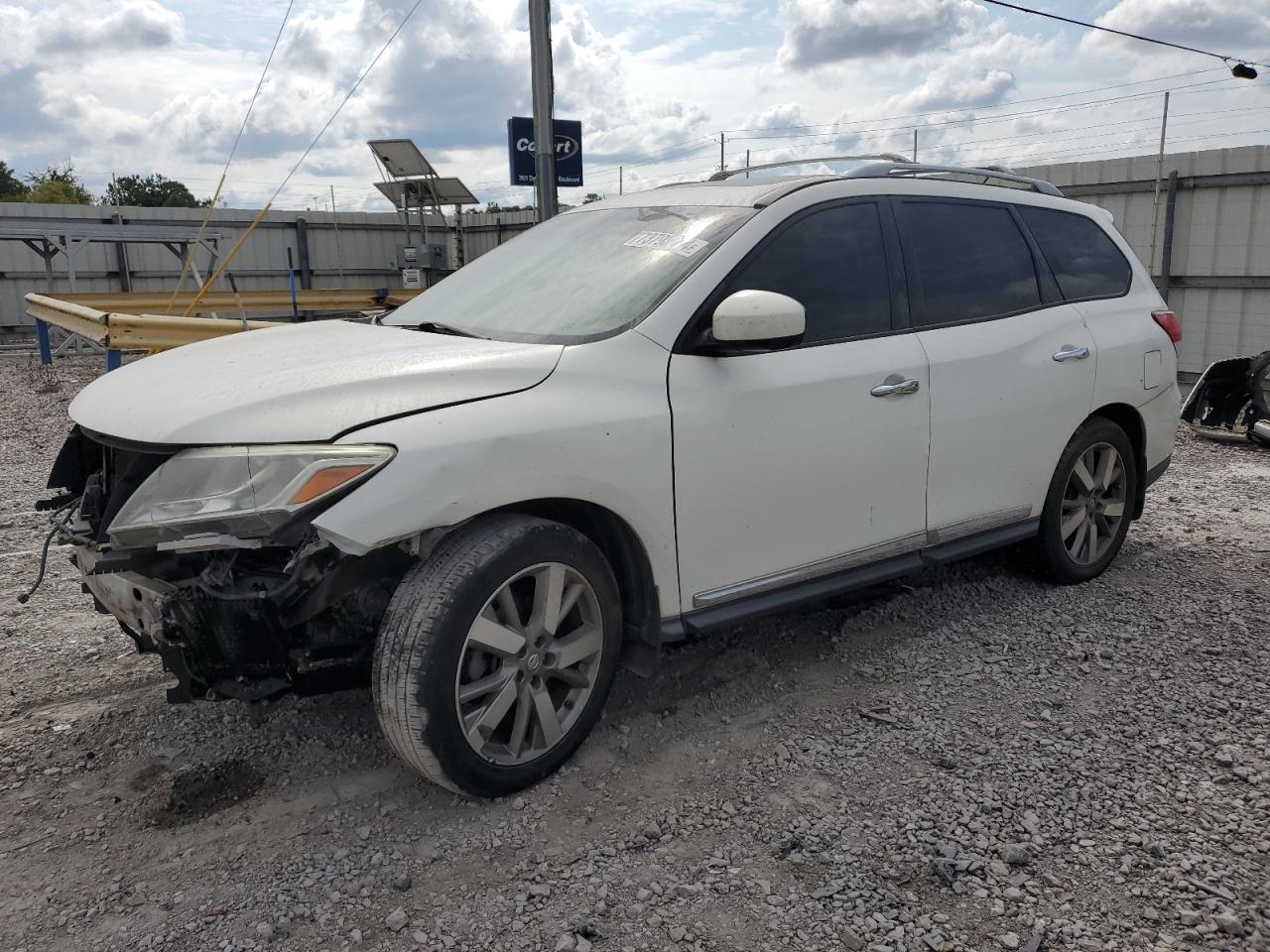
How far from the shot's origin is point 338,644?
2863 mm

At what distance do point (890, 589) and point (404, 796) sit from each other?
8.58 feet

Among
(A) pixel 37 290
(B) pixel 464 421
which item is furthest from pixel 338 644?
(A) pixel 37 290

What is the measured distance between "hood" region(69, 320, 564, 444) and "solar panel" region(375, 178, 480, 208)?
16.4 metres

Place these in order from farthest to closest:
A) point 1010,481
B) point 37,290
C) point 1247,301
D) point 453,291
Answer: point 37,290 → point 1247,301 → point 1010,481 → point 453,291

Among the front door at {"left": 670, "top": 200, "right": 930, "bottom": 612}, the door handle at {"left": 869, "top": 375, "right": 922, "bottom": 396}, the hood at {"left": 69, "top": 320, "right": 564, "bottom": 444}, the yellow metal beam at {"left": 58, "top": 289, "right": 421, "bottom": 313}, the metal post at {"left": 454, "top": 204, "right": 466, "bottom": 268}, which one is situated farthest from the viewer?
the metal post at {"left": 454, "top": 204, "right": 466, "bottom": 268}

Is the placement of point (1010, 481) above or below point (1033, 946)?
above

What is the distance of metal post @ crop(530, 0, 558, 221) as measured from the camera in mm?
8047

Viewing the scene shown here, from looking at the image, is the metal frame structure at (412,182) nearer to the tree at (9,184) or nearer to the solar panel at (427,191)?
the solar panel at (427,191)

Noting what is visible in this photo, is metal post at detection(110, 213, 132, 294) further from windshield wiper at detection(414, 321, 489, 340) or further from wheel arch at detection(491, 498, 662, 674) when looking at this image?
wheel arch at detection(491, 498, 662, 674)

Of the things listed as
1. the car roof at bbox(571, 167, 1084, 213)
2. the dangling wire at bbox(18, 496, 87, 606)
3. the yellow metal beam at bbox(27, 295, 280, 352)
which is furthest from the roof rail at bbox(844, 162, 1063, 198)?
the yellow metal beam at bbox(27, 295, 280, 352)

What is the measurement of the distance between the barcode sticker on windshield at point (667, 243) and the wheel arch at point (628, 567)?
956 millimetres

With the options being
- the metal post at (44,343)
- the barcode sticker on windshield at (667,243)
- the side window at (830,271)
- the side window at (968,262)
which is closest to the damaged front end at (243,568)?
the barcode sticker on windshield at (667,243)

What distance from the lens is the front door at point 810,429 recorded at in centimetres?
319

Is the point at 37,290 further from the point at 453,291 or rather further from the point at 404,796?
the point at 404,796
